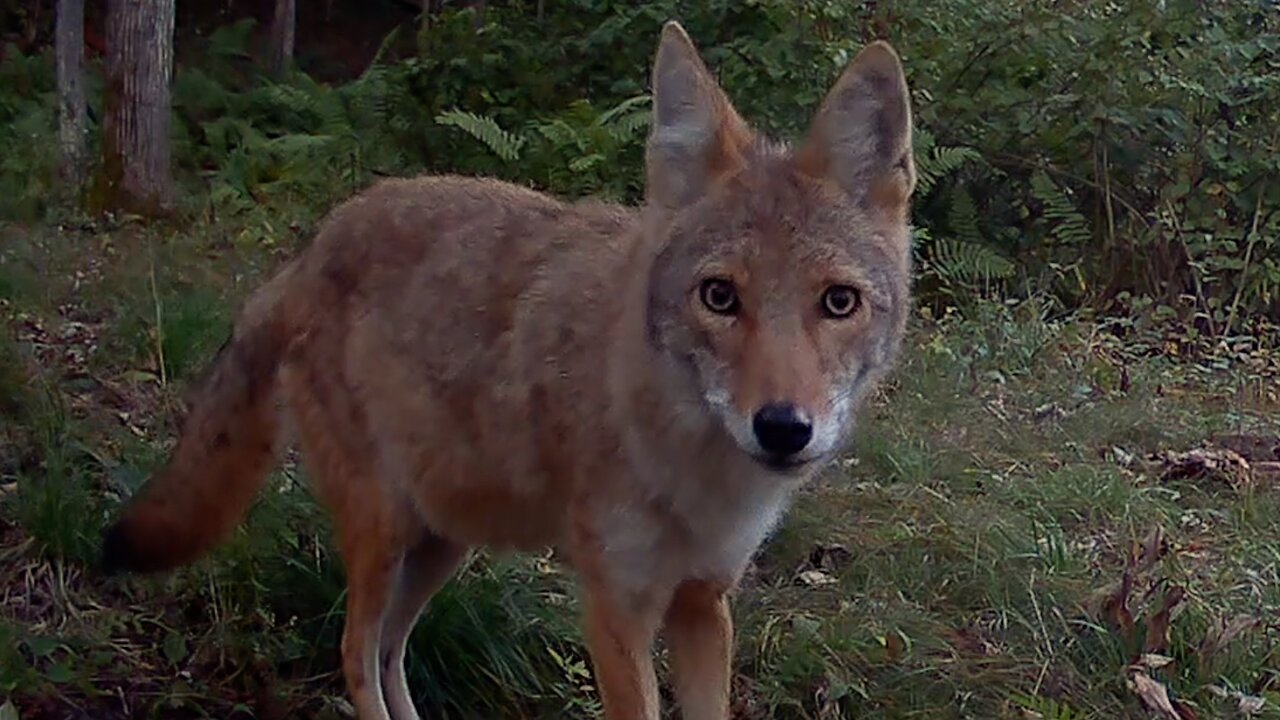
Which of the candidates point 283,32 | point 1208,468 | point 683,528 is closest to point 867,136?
point 683,528

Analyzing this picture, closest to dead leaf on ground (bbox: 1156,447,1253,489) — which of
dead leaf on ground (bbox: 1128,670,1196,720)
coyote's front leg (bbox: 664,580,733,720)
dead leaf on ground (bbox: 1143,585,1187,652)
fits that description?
dead leaf on ground (bbox: 1143,585,1187,652)

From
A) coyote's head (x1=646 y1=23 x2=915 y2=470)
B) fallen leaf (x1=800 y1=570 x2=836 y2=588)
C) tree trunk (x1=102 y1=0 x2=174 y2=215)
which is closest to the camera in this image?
coyote's head (x1=646 y1=23 x2=915 y2=470)

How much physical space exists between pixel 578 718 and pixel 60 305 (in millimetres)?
4252

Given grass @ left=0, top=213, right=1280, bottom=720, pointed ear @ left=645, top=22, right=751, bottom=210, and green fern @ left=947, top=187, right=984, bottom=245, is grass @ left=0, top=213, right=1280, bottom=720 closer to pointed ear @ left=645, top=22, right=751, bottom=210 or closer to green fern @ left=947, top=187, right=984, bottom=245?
pointed ear @ left=645, top=22, right=751, bottom=210

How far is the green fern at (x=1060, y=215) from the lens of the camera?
1174cm

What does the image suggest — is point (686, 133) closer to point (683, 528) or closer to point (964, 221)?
point (683, 528)

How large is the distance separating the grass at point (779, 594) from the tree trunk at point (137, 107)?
5481 mm

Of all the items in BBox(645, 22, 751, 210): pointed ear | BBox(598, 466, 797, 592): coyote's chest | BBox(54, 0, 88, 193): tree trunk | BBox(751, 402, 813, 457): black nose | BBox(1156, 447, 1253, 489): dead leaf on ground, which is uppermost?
BBox(645, 22, 751, 210): pointed ear

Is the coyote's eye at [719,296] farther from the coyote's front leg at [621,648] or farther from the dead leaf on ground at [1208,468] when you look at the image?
the dead leaf on ground at [1208,468]

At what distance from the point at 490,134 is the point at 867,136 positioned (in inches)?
285

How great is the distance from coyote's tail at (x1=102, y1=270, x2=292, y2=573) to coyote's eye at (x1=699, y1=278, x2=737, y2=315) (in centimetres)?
176

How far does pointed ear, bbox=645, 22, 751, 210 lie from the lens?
13.9 ft

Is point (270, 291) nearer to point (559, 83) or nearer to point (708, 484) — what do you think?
point (708, 484)

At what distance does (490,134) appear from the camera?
11.2 metres
